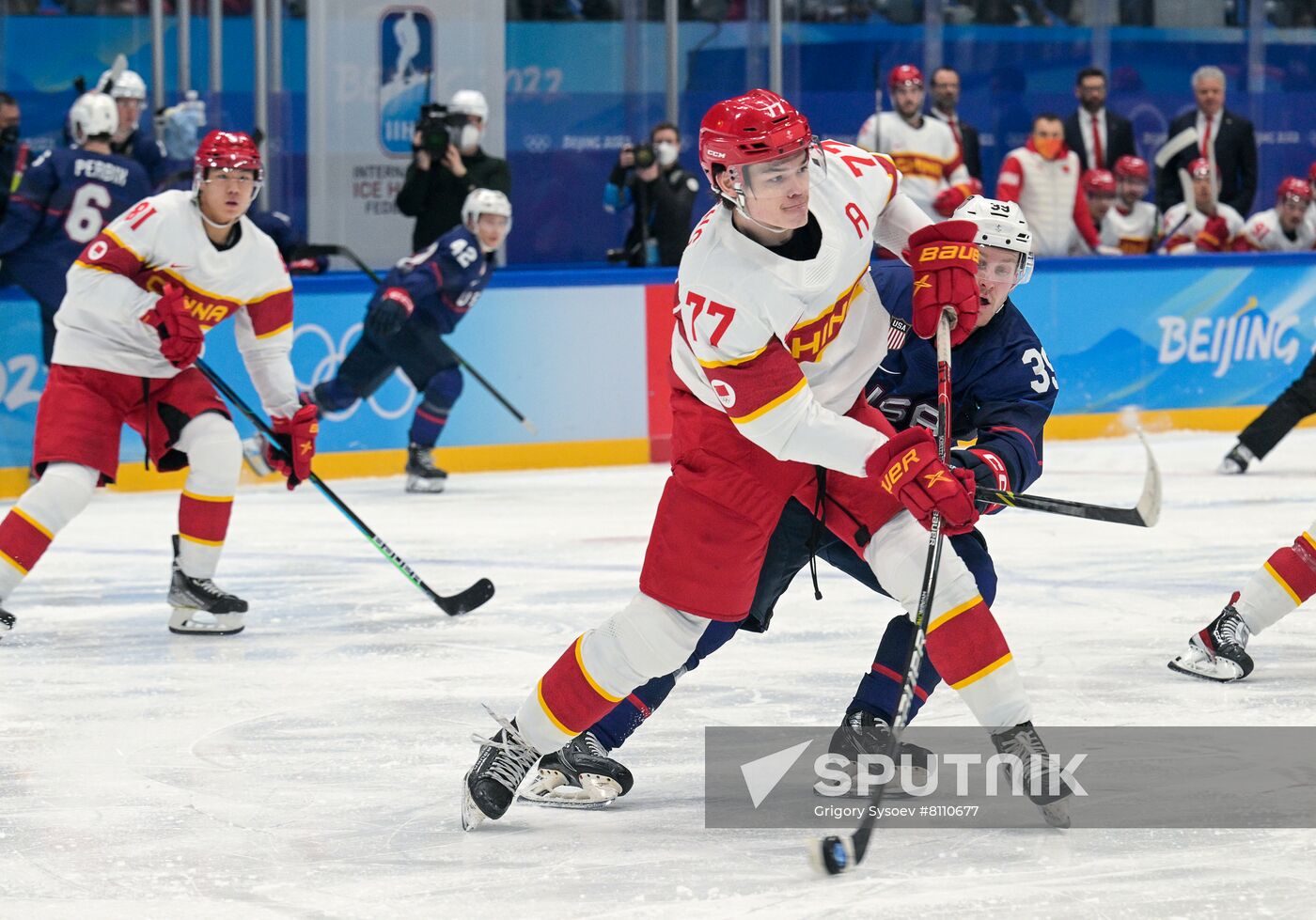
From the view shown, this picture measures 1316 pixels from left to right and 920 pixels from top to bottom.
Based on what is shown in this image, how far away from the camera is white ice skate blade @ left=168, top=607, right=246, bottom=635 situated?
14.6ft

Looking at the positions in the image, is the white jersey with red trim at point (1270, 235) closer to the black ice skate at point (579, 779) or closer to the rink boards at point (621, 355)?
the rink boards at point (621, 355)

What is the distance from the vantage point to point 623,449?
738cm

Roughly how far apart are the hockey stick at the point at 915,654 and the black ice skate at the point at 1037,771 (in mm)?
155

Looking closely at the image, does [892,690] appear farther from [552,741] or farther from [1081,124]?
[1081,124]

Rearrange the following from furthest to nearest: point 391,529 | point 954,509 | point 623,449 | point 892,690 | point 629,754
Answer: point 623,449
point 391,529
point 629,754
point 892,690
point 954,509

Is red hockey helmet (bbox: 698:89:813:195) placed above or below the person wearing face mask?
above

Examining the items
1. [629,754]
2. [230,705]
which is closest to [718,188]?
[629,754]

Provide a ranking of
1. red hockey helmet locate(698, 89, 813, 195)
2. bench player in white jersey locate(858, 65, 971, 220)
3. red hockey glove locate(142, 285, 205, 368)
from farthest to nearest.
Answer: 1. bench player in white jersey locate(858, 65, 971, 220)
2. red hockey glove locate(142, 285, 205, 368)
3. red hockey helmet locate(698, 89, 813, 195)

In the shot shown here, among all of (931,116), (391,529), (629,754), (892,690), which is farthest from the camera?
(931,116)

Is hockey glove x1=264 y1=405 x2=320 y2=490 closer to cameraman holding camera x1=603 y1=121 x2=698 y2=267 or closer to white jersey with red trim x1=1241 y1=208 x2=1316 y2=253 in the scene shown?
cameraman holding camera x1=603 y1=121 x2=698 y2=267

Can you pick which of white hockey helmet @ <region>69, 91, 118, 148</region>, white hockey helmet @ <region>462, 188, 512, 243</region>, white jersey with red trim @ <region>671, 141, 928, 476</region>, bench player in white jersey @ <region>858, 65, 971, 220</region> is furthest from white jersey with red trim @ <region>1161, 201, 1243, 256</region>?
white jersey with red trim @ <region>671, 141, 928, 476</region>

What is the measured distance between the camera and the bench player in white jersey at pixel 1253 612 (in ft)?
12.3

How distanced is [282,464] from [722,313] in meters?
2.02

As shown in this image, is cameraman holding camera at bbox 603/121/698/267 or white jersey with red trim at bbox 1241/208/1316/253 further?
white jersey with red trim at bbox 1241/208/1316/253
